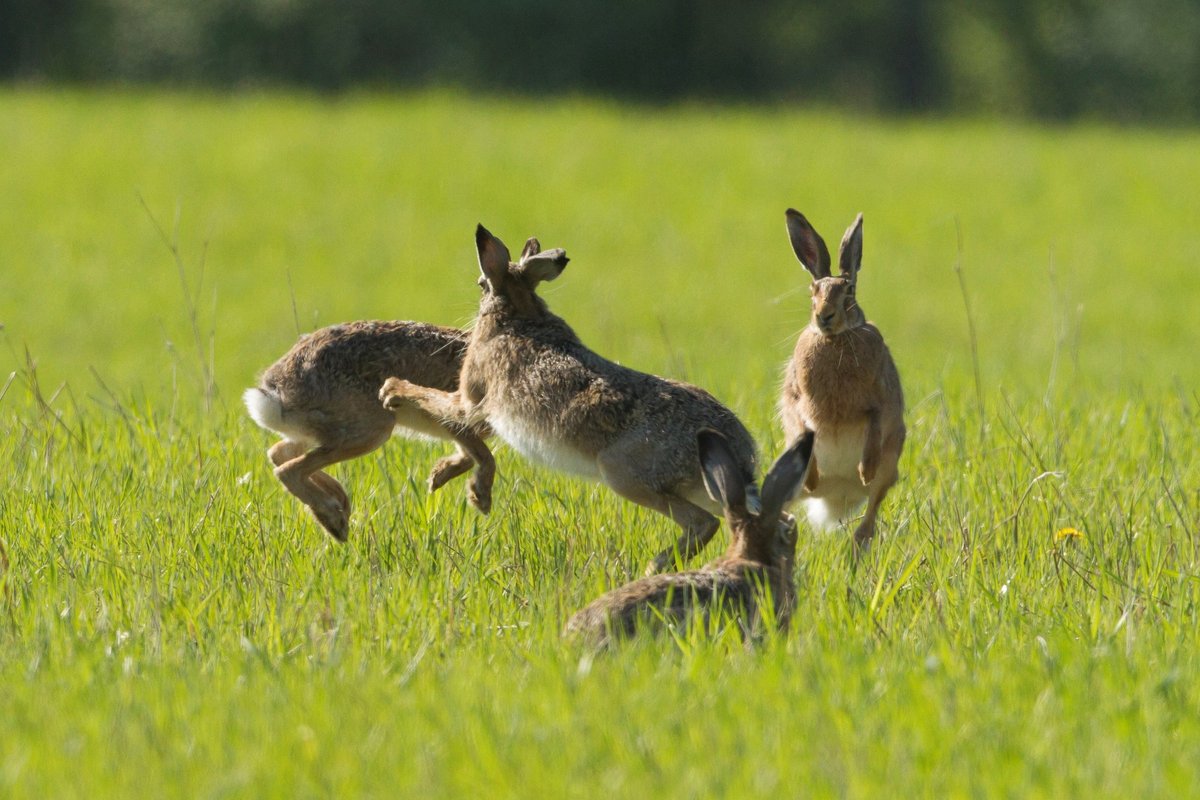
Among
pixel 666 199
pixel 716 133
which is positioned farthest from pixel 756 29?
pixel 666 199

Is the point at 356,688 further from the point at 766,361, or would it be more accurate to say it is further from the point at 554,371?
the point at 766,361

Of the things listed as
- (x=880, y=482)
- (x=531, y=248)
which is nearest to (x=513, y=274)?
(x=531, y=248)

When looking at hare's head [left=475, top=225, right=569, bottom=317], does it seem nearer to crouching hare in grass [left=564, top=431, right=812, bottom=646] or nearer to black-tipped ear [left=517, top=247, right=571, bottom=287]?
black-tipped ear [left=517, top=247, right=571, bottom=287]

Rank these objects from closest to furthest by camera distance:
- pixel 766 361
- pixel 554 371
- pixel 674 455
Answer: pixel 674 455
pixel 554 371
pixel 766 361

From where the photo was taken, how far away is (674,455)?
18.9 ft

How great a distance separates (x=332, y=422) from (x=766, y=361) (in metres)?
6.27

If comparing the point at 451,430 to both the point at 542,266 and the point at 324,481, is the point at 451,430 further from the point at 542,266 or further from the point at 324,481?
the point at 542,266

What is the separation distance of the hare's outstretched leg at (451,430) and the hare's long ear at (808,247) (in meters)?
1.38

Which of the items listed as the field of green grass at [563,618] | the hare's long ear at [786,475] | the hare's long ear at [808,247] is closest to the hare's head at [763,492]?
the hare's long ear at [786,475]

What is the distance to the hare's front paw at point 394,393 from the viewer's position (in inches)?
249

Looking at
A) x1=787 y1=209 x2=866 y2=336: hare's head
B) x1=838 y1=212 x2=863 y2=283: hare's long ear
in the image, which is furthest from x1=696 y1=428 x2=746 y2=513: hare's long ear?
x1=838 y1=212 x2=863 y2=283: hare's long ear

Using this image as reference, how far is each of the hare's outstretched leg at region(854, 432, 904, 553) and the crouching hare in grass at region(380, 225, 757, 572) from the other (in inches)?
28.2

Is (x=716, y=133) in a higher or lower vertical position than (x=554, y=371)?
lower

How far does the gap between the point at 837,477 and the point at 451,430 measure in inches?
57.9
